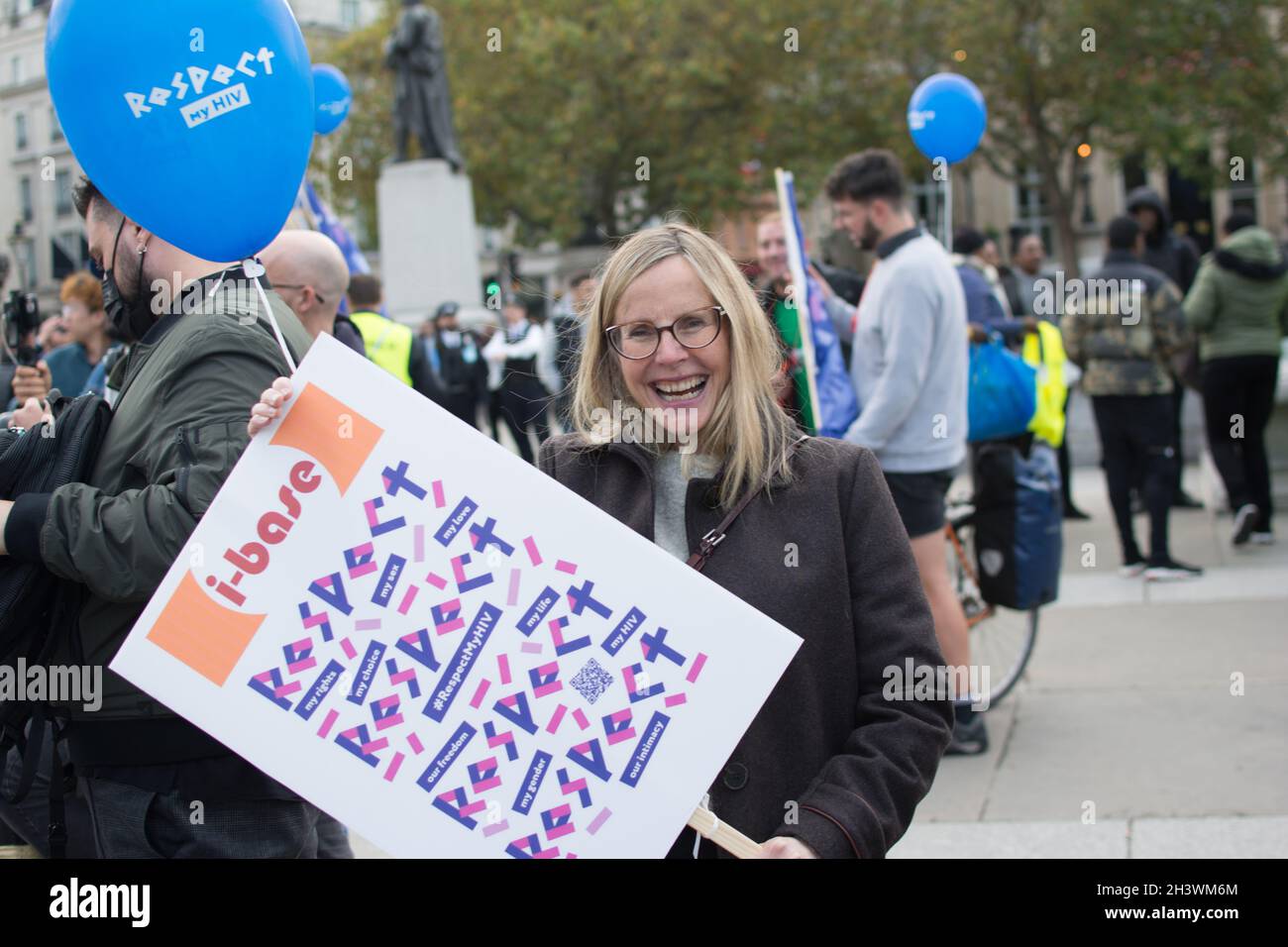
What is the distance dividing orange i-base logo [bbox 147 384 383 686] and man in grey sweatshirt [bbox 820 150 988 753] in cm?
295

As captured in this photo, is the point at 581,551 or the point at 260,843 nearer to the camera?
the point at 581,551

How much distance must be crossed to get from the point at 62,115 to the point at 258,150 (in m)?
0.34

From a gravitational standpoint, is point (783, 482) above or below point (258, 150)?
below

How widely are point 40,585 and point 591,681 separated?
1061mm

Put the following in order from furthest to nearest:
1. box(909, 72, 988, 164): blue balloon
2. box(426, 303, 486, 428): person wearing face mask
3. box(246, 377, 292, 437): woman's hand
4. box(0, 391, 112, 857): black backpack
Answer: box(426, 303, 486, 428): person wearing face mask
box(909, 72, 988, 164): blue balloon
box(0, 391, 112, 857): black backpack
box(246, 377, 292, 437): woman's hand

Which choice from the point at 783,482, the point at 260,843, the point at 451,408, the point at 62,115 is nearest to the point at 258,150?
the point at 62,115

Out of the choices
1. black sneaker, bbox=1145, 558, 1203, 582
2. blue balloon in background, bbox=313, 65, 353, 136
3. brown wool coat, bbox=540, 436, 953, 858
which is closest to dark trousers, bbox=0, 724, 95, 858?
brown wool coat, bbox=540, 436, 953, 858

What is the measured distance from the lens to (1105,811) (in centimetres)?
469

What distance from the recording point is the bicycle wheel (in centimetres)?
594

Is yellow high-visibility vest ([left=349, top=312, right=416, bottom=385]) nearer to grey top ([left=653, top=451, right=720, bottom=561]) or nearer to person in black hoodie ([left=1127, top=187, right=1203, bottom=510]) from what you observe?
grey top ([left=653, top=451, right=720, bottom=561])

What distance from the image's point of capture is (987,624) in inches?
244
